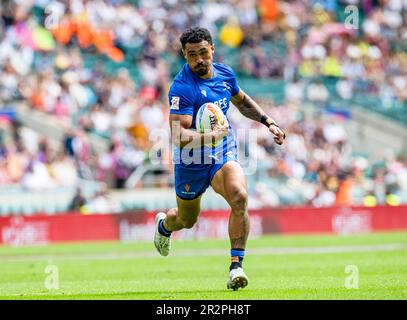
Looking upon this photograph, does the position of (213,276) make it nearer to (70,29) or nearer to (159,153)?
(159,153)

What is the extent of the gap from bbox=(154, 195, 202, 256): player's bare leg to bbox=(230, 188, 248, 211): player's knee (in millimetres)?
1027

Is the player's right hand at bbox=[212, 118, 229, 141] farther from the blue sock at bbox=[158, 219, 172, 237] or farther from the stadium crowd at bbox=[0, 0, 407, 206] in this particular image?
the stadium crowd at bbox=[0, 0, 407, 206]

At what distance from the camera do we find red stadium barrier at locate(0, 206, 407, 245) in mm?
25297

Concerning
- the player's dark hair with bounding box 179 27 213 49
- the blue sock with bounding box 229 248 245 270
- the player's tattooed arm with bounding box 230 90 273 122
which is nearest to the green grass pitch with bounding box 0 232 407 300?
the blue sock with bounding box 229 248 245 270

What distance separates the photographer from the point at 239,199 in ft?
39.7

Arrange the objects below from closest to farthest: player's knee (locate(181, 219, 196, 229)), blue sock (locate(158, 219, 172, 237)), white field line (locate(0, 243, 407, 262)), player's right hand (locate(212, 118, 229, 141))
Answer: player's right hand (locate(212, 118, 229, 141)), player's knee (locate(181, 219, 196, 229)), blue sock (locate(158, 219, 172, 237)), white field line (locate(0, 243, 407, 262))

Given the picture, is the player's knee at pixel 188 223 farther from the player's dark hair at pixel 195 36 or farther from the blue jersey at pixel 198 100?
the player's dark hair at pixel 195 36

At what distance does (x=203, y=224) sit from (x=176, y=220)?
12406 mm

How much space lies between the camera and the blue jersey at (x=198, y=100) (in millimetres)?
12453

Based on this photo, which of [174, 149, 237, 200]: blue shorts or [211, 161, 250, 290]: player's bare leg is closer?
[211, 161, 250, 290]: player's bare leg

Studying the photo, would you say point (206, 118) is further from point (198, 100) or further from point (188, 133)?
point (188, 133)

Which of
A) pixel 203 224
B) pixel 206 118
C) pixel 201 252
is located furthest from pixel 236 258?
pixel 203 224

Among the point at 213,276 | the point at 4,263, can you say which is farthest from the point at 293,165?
the point at 213,276

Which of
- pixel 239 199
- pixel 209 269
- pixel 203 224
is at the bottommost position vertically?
pixel 209 269
